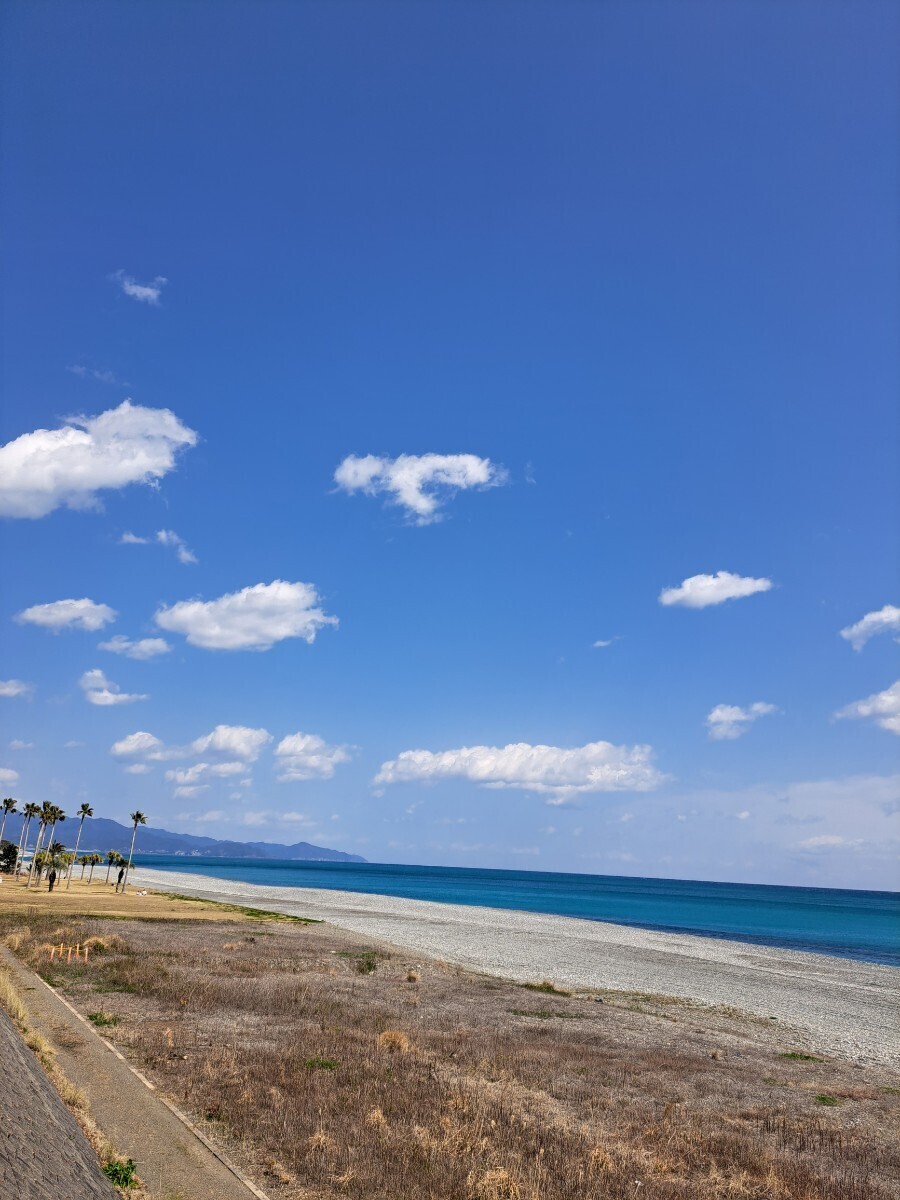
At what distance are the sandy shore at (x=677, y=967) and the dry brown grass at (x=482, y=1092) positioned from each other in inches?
293

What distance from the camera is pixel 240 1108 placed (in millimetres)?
18016

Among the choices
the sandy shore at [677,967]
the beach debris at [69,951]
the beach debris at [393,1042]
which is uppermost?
the beach debris at [393,1042]

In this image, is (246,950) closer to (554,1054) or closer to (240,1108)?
(554,1054)

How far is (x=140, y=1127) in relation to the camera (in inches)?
650

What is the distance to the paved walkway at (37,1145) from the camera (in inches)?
348

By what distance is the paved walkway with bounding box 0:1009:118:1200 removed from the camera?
29.0 ft

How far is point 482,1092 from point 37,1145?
1426cm

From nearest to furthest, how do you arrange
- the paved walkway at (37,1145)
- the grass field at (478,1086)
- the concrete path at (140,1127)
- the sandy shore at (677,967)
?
the paved walkway at (37,1145) → the concrete path at (140,1127) → the grass field at (478,1086) → the sandy shore at (677,967)

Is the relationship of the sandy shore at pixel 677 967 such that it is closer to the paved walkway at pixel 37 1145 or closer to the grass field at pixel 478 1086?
the grass field at pixel 478 1086

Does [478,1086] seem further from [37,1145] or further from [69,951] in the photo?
[69,951]

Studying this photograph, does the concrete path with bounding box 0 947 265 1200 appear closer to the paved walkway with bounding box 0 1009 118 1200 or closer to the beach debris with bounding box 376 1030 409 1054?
the paved walkway with bounding box 0 1009 118 1200

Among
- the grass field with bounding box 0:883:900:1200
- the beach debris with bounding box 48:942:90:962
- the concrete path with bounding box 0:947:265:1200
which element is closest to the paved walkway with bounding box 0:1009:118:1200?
the concrete path with bounding box 0:947:265:1200

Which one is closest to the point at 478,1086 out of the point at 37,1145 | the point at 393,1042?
the point at 393,1042

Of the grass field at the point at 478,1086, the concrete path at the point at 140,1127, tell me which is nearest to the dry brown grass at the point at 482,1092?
the grass field at the point at 478,1086
